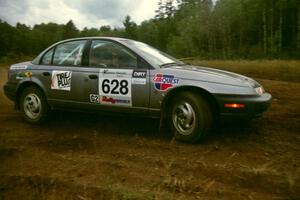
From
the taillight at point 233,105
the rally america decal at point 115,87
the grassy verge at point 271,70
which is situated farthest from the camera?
the grassy verge at point 271,70

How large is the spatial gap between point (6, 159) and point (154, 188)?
2.37 metres

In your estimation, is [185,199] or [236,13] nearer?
[185,199]

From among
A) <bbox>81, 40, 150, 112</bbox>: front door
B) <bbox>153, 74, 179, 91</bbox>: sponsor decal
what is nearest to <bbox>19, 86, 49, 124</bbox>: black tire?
<bbox>81, 40, 150, 112</bbox>: front door

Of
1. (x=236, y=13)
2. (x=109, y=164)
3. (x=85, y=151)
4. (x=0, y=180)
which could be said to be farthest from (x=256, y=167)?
(x=236, y=13)

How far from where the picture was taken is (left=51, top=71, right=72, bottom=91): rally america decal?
22.0ft

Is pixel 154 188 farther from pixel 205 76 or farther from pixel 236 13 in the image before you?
pixel 236 13

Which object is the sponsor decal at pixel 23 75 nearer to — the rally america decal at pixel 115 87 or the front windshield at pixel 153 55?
the rally america decal at pixel 115 87

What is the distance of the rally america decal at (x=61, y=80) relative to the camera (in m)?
6.72

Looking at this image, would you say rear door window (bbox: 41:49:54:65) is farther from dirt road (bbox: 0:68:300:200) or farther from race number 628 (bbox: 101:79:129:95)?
race number 628 (bbox: 101:79:129:95)

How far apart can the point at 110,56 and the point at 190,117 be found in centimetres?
179

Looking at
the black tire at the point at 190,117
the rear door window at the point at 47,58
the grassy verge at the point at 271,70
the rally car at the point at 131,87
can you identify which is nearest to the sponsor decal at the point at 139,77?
the rally car at the point at 131,87

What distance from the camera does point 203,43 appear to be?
57344 millimetres

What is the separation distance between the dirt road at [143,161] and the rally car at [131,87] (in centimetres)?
42

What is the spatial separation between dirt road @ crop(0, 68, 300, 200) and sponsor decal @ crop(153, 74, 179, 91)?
84cm
